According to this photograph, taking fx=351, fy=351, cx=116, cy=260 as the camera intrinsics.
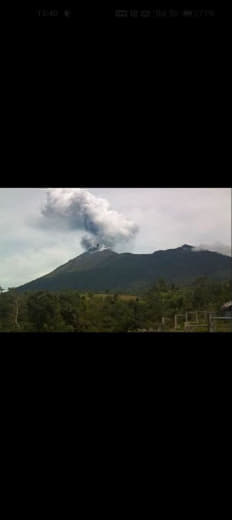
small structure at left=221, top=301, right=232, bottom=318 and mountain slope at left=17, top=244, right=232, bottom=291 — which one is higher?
mountain slope at left=17, top=244, right=232, bottom=291

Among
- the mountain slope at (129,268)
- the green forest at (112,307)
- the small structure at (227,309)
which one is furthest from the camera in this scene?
the mountain slope at (129,268)

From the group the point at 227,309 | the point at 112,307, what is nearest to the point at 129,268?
the point at 112,307

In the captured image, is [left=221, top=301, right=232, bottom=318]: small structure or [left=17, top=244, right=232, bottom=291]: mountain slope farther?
[left=17, top=244, right=232, bottom=291]: mountain slope

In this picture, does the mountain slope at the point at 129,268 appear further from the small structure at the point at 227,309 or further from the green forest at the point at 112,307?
the small structure at the point at 227,309

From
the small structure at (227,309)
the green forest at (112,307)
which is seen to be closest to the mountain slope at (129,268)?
the green forest at (112,307)

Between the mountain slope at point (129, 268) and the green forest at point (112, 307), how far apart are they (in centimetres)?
8

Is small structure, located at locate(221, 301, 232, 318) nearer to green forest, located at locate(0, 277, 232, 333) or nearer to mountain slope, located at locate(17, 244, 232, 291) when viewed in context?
green forest, located at locate(0, 277, 232, 333)

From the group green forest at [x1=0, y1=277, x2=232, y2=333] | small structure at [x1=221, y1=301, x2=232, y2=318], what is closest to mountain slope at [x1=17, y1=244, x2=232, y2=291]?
green forest at [x1=0, y1=277, x2=232, y2=333]

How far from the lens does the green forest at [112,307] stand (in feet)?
9.12

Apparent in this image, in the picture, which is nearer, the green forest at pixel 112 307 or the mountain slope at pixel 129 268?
the green forest at pixel 112 307

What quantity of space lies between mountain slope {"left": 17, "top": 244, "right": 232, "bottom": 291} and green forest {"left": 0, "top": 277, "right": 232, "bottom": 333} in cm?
8

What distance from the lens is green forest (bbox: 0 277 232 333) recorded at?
109 inches
